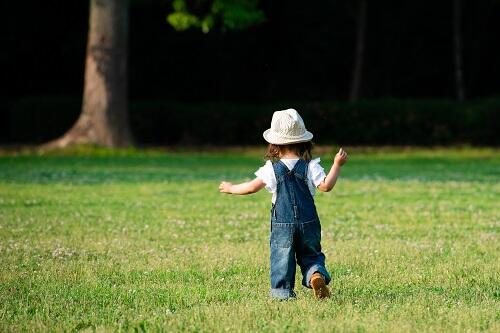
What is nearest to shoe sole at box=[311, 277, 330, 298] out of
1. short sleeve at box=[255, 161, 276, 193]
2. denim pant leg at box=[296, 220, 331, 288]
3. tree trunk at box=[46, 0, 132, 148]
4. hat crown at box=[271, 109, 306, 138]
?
denim pant leg at box=[296, 220, 331, 288]

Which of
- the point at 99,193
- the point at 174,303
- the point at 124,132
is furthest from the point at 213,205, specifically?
the point at 124,132

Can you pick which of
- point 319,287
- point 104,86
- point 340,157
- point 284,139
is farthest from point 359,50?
point 319,287

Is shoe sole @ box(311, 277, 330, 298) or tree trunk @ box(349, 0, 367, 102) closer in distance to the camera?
shoe sole @ box(311, 277, 330, 298)

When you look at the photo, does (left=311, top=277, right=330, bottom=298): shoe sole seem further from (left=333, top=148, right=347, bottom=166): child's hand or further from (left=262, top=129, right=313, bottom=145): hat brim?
(left=262, top=129, right=313, bottom=145): hat brim

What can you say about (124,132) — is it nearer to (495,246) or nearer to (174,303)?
(495,246)

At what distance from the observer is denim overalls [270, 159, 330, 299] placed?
8.06 metres

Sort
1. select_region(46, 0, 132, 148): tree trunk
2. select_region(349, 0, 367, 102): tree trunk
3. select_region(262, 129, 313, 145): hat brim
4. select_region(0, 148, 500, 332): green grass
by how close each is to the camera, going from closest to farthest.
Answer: select_region(0, 148, 500, 332): green grass < select_region(262, 129, 313, 145): hat brim < select_region(46, 0, 132, 148): tree trunk < select_region(349, 0, 367, 102): tree trunk

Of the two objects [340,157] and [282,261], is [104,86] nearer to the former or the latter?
[282,261]

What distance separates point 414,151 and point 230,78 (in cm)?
1320

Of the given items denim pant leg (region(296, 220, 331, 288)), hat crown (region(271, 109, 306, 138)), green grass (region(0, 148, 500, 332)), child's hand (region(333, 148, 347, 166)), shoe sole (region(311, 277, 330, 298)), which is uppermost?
hat crown (region(271, 109, 306, 138))

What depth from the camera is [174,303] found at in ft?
25.5

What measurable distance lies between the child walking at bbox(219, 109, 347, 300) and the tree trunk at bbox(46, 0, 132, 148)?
24.0 meters

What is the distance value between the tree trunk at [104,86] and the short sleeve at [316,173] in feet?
79.1

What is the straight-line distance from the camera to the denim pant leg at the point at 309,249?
26.5ft
